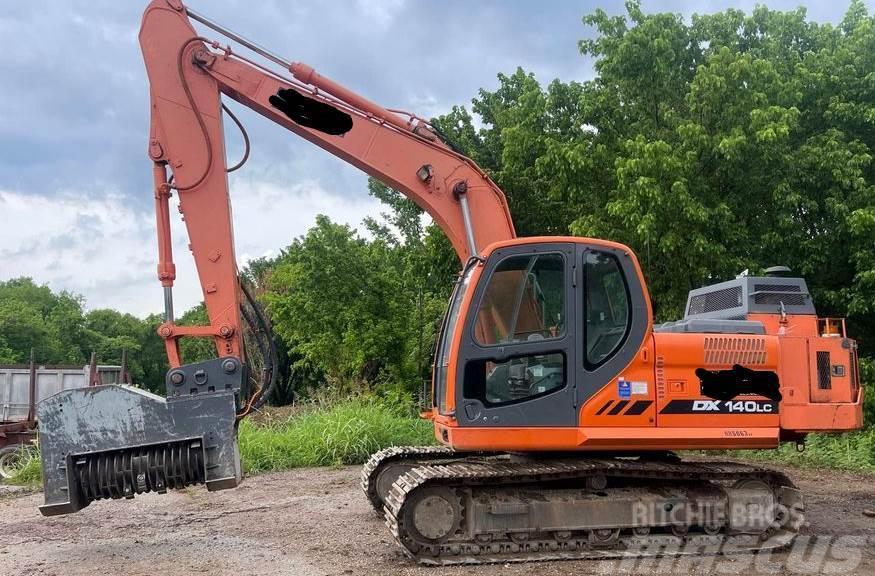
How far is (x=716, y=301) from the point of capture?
292 inches

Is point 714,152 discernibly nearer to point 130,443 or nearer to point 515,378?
point 515,378

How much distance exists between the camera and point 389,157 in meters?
7.07

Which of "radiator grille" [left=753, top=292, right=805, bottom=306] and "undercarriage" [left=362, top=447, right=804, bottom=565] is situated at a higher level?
"radiator grille" [left=753, top=292, right=805, bottom=306]

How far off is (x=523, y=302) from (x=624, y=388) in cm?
101

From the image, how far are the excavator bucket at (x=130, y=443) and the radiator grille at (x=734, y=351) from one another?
380 cm

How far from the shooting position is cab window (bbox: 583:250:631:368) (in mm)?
5953

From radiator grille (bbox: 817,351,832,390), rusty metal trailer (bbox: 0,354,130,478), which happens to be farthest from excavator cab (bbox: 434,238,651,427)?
rusty metal trailer (bbox: 0,354,130,478)

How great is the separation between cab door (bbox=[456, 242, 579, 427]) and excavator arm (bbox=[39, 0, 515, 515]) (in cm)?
108

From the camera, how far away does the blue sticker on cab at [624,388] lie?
19.5 ft

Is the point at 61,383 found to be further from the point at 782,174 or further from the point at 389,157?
the point at 782,174

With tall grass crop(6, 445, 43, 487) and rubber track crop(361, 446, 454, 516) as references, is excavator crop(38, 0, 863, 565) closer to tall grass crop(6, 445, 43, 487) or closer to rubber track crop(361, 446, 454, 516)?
rubber track crop(361, 446, 454, 516)

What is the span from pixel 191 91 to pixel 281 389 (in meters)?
21.3

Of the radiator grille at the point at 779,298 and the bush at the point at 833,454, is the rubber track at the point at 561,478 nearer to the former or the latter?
the radiator grille at the point at 779,298

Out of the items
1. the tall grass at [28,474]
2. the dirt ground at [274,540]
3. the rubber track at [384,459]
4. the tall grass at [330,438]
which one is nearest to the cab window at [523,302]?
the dirt ground at [274,540]
